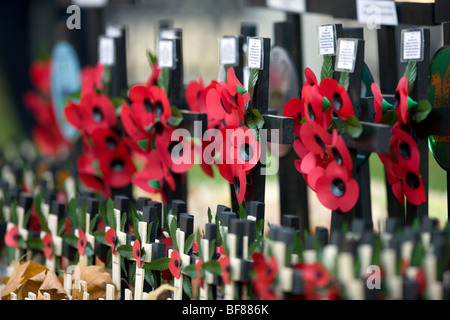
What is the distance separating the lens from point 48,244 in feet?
8.95

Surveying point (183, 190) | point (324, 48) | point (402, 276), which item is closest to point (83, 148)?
point (183, 190)

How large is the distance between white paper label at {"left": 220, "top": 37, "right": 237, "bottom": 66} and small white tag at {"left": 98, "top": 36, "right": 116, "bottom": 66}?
2.77 ft

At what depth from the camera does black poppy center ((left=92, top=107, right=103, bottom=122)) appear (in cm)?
320

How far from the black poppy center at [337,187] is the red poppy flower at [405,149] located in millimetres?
209

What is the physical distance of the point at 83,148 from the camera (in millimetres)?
3943

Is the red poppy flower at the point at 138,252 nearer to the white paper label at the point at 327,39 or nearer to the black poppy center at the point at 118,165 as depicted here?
the white paper label at the point at 327,39

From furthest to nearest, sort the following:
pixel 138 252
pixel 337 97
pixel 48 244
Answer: pixel 48 244 → pixel 138 252 → pixel 337 97

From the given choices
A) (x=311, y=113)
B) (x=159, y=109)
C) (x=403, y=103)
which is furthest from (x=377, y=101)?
(x=159, y=109)

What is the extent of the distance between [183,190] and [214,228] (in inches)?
32.7

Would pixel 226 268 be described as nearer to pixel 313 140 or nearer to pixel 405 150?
pixel 313 140

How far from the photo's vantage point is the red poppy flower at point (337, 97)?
2.11 metres

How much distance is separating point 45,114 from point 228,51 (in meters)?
2.74

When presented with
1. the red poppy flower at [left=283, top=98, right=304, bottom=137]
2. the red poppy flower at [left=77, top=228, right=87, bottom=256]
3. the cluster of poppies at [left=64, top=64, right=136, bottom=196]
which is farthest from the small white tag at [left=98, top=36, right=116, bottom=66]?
the red poppy flower at [left=283, top=98, right=304, bottom=137]
